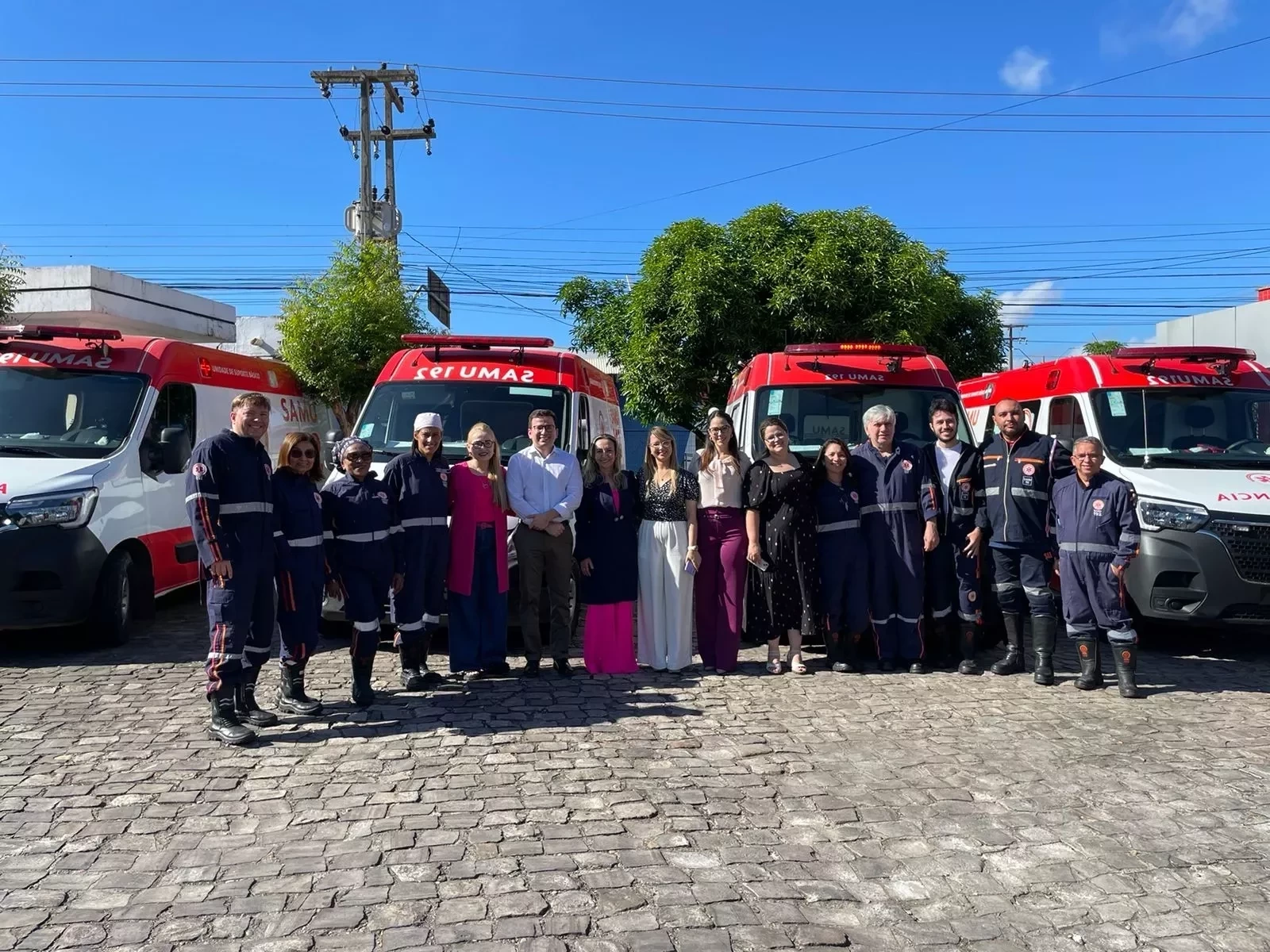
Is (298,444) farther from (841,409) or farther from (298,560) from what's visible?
(841,409)

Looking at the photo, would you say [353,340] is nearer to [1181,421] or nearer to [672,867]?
[1181,421]

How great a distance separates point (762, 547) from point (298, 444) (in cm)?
322

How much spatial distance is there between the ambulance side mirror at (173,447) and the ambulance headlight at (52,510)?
740mm

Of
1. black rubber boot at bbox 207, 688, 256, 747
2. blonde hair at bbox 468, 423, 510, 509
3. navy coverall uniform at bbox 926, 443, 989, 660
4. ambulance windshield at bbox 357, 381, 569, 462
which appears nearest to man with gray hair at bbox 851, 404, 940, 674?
navy coverall uniform at bbox 926, 443, 989, 660

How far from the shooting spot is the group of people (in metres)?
6.09

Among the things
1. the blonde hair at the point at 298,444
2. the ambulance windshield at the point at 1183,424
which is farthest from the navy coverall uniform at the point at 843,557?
the blonde hair at the point at 298,444

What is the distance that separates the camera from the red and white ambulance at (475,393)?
25.7 ft

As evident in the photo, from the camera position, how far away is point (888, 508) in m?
6.61

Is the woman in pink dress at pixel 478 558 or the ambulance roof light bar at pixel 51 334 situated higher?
the ambulance roof light bar at pixel 51 334

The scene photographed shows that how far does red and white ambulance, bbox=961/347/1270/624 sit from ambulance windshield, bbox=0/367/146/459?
7796mm

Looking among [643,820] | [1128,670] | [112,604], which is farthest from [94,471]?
[1128,670]

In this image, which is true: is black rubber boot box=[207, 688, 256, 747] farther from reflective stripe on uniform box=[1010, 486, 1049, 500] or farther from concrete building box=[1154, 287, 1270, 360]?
concrete building box=[1154, 287, 1270, 360]

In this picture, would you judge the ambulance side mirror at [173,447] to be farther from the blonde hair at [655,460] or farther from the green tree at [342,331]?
the green tree at [342,331]

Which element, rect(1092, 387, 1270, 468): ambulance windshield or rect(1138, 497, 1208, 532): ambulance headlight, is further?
rect(1092, 387, 1270, 468): ambulance windshield
